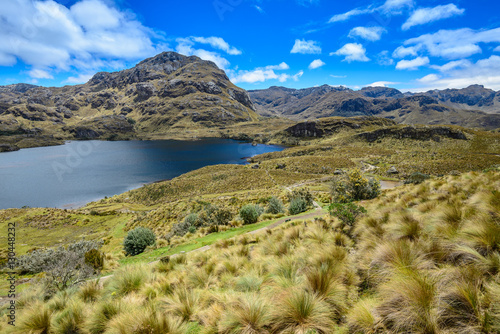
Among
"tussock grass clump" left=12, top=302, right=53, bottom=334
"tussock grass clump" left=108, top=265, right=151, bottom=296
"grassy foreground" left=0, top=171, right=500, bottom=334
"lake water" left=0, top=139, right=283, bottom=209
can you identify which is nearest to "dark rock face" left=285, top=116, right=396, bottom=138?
"lake water" left=0, top=139, right=283, bottom=209

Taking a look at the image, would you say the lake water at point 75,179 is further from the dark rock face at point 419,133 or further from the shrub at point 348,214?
the dark rock face at point 419,133

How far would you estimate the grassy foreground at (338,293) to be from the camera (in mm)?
2822

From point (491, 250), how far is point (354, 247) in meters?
3.15

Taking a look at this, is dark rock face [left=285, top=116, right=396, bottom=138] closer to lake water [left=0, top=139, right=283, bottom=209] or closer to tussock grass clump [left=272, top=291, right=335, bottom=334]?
lake water [left=0, top=139, right=283, bottom=209]

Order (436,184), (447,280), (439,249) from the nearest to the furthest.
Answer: (447,280) → (439,249) → (436,184)

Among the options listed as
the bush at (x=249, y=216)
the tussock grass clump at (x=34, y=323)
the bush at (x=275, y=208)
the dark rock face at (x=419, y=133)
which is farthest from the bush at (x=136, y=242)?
the dark rock face at (x=419, y=133)

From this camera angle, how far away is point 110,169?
8994 centimetres

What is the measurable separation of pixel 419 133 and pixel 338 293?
430 feet

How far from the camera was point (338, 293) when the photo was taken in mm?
3932

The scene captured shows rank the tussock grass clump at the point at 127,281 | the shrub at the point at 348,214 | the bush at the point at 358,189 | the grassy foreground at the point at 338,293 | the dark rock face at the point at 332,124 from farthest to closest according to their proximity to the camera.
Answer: the dark rock face at the point at 332,124, the bush at the point at 358,189, the shrub at the point at 348,214, the tussock grass clump at the point at 127,281, the grassy foreground at the point at 338,293

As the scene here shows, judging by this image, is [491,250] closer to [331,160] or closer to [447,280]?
[447,280]

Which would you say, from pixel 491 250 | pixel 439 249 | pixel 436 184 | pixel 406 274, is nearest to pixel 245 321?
pixel 406 274

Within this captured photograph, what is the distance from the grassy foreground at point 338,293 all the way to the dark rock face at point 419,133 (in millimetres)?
124525

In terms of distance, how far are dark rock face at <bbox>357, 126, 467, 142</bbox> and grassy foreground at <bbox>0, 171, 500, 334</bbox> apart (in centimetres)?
12453
